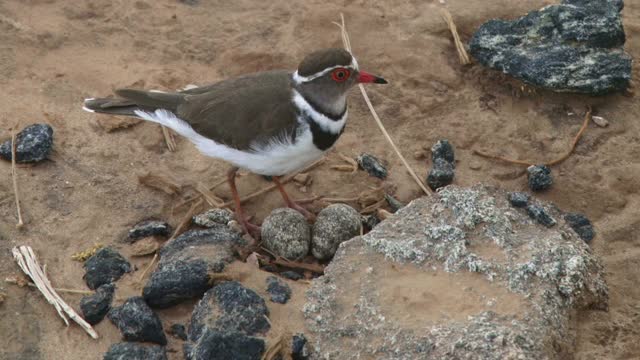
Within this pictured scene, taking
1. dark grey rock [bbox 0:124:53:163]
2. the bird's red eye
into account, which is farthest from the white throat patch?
dark grey rock [bbox 0:124:53:163]

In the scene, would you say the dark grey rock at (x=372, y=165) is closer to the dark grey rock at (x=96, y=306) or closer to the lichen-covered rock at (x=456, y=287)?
the lichen-covered rock at (x=456, y=287)

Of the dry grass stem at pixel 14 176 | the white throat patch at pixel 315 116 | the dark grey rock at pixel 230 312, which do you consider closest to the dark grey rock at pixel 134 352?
the dark grey rock at pixel 230 312

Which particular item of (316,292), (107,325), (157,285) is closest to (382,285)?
(316,292)

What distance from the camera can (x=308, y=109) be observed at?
561cm

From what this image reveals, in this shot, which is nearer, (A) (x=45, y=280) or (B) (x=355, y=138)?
(A) (x=45, y=280)

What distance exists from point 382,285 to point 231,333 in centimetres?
94

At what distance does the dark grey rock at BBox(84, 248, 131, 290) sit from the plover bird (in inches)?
37.8

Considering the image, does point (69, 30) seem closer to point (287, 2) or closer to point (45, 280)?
point (287, 2)

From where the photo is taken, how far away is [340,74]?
18.7 feet

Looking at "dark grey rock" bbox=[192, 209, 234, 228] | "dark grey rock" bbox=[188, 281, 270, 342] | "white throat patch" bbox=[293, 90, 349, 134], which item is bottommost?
"dark grey rock" bbox=[192, 209, 234, 228]

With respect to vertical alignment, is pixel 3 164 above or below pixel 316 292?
below

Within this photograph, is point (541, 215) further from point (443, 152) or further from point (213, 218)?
point (213, 218)

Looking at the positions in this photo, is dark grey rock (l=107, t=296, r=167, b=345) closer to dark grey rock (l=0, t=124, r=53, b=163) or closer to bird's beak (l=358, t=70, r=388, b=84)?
dark grey rock (l=0, t=124, r=53, b=163)

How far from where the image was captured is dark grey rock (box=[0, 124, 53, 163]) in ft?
20.0
